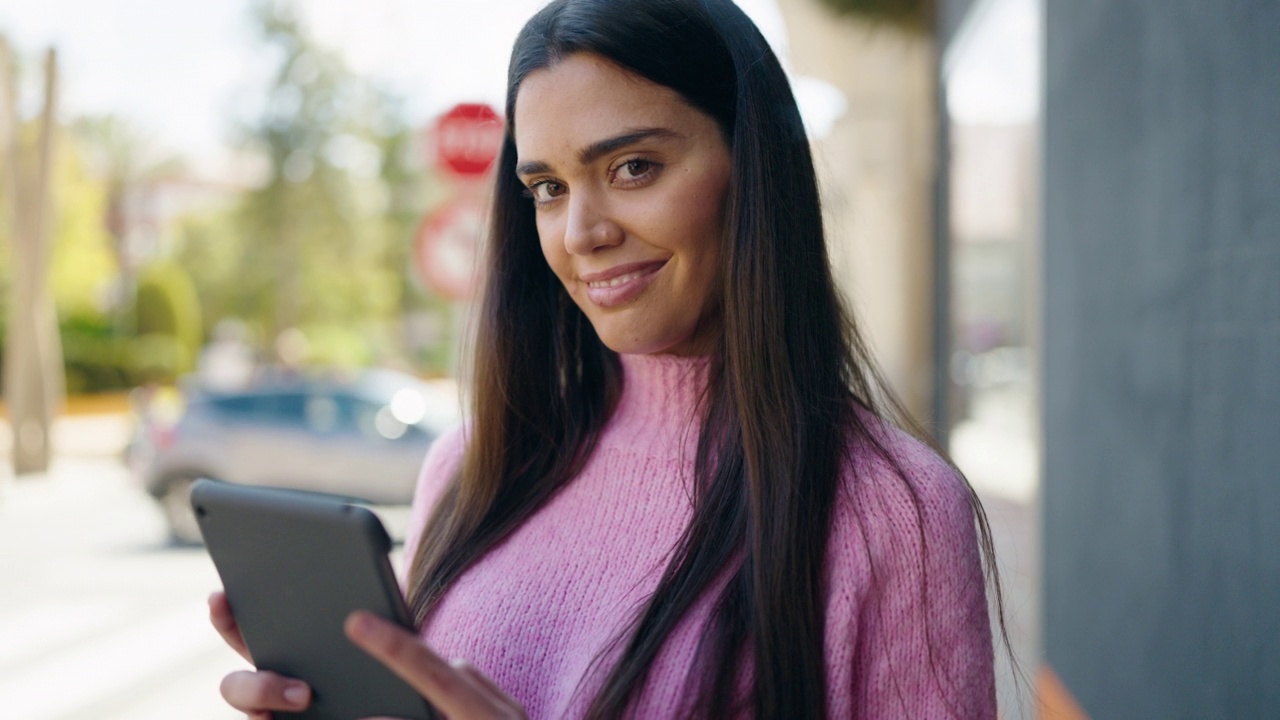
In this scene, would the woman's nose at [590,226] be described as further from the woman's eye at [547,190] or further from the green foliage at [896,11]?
the green foliage at [896,11]

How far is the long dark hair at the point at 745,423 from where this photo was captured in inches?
55.4

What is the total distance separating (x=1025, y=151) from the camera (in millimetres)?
5008

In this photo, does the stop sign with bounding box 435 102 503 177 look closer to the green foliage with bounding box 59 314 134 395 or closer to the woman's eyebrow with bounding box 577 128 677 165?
the woman's eyebrow with bounding box 577 128 677 165

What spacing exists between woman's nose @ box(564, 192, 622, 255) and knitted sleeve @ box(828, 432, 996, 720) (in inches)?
20.4

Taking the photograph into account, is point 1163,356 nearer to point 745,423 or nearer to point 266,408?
point 745,423

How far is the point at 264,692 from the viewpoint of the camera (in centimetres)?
135

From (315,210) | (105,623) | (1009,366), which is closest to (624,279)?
(1009,366)

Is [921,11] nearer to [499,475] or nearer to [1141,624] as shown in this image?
[1141,624]

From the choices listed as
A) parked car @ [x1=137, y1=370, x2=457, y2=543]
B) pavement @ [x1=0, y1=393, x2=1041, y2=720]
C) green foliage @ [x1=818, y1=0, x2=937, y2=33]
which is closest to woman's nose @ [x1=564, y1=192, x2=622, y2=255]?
pavement @ [x1=0, y1=393, x2=1041, y2=720]

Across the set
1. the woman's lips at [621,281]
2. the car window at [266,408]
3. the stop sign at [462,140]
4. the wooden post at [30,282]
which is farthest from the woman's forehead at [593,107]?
the wooden post at [30,282]

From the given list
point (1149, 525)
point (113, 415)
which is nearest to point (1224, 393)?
point (1149, 525)

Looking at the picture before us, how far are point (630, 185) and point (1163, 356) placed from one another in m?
1.77

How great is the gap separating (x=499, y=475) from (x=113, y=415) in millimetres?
23680

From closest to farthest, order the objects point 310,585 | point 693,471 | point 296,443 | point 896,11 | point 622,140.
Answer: point 310,585 < point 622,140 < point 693,471 < point 896,11 < point 296,443
